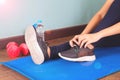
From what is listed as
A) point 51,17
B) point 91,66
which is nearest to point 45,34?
point 51,17

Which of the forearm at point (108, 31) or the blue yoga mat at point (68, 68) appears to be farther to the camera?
the forearm at point (108, 31)

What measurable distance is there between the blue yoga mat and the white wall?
22.9 inches

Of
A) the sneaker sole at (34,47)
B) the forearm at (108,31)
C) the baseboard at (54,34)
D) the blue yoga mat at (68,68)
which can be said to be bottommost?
the baseboard at (54,34)

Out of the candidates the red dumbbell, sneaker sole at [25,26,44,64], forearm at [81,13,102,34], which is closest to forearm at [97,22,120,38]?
forearm at [81,13,102,34]

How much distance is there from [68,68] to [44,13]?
101cm

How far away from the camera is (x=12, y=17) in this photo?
85.0 inches

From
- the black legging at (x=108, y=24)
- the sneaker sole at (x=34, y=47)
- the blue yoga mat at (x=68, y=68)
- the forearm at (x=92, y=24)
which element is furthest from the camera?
the forearm at (x=92, y=24)

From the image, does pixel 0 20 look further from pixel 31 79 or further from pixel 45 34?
pixel 31 79

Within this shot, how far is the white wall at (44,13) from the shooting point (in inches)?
84.0

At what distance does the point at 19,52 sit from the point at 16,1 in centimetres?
51

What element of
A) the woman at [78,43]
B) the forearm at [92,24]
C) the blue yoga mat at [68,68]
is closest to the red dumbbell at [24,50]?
the blue yoga mat at [68,68]

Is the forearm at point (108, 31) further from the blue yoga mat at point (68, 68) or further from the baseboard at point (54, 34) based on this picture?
the baseboard at point (54, 34)

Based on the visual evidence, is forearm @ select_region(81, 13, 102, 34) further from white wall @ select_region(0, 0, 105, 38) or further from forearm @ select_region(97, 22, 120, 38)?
white wall @ select_region(0, 0, 105, 38)

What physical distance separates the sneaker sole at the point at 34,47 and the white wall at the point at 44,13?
0.64 metres
